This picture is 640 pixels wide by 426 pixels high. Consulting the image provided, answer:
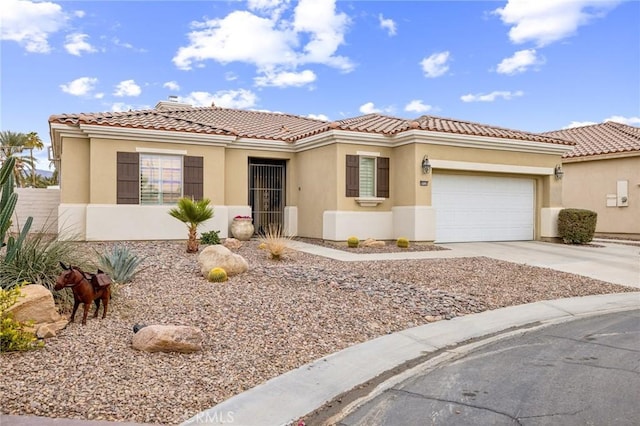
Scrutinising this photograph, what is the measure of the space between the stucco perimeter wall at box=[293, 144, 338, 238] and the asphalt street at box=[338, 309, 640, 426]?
1013 cm

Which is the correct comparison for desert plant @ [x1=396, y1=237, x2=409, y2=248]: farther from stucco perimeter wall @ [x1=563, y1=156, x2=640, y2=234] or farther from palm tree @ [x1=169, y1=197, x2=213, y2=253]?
stucco perimeter wall @ [x1=563, y1=156, x2=640, y2=234]

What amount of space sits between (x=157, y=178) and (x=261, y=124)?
619cm

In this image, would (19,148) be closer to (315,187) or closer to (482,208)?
(315,187)

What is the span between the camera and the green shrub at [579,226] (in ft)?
59.0

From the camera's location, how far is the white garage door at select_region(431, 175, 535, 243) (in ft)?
56.6

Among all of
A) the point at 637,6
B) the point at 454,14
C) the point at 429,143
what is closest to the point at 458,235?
the point at 429,143

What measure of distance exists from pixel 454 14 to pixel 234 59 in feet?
28.7

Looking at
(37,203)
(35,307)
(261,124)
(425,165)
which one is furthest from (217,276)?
(261,124)

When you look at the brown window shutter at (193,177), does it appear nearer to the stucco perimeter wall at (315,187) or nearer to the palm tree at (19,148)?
the stucco perimeter wall at (315,187)

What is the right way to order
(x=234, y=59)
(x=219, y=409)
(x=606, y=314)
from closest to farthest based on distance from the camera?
(x=219, y=409) < (x=606, y=314) < (x=234, y=59)

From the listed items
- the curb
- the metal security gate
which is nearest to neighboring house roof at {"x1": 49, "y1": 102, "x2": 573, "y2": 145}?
the metal security gate

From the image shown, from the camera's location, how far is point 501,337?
7191 mm

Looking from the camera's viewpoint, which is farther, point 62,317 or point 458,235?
point 458,235

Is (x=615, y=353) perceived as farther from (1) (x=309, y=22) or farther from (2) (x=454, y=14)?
(1) (x=309, y=22)
